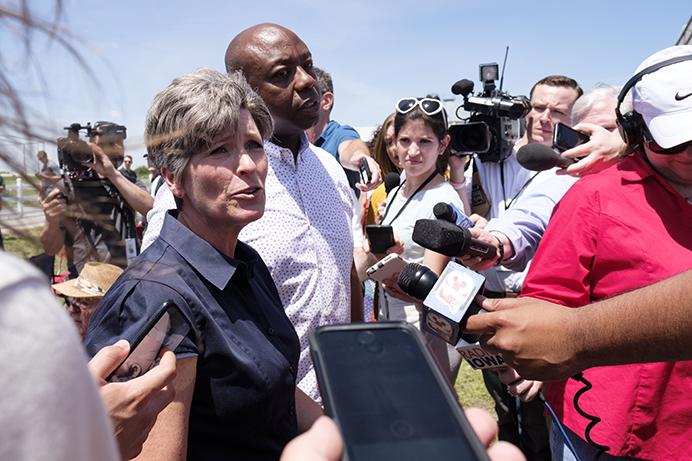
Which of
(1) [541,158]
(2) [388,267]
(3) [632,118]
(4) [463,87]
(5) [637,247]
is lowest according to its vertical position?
(2) [388,267]

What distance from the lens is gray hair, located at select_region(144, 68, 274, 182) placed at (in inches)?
69.0

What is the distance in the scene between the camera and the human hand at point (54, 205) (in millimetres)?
694

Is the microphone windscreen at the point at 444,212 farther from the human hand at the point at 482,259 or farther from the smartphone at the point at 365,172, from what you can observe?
the smartphone at the point at 365,172

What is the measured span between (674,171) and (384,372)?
1490 mm

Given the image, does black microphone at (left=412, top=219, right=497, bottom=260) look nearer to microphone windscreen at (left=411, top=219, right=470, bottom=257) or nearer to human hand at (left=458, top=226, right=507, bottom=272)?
microphone windscreen at (left=411, top=219, right=470, bottom=257)

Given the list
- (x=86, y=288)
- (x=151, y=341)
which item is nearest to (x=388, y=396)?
(x=151, y=341)

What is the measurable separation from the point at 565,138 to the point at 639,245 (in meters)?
0.57

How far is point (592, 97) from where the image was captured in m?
2.79

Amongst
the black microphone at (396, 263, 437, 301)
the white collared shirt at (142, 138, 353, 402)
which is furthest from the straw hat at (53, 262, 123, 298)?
the black microphone at (396, 263, 437, 301)

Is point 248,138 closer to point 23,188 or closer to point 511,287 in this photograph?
point 23,188

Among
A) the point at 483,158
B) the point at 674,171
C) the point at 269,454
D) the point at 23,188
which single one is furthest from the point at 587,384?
the point at 483,158

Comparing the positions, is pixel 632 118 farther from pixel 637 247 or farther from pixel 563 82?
pixel 563 82

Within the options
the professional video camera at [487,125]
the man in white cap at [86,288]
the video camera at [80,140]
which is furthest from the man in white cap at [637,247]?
the man in white cap at [86,288]

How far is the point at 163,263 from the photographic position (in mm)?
1610
